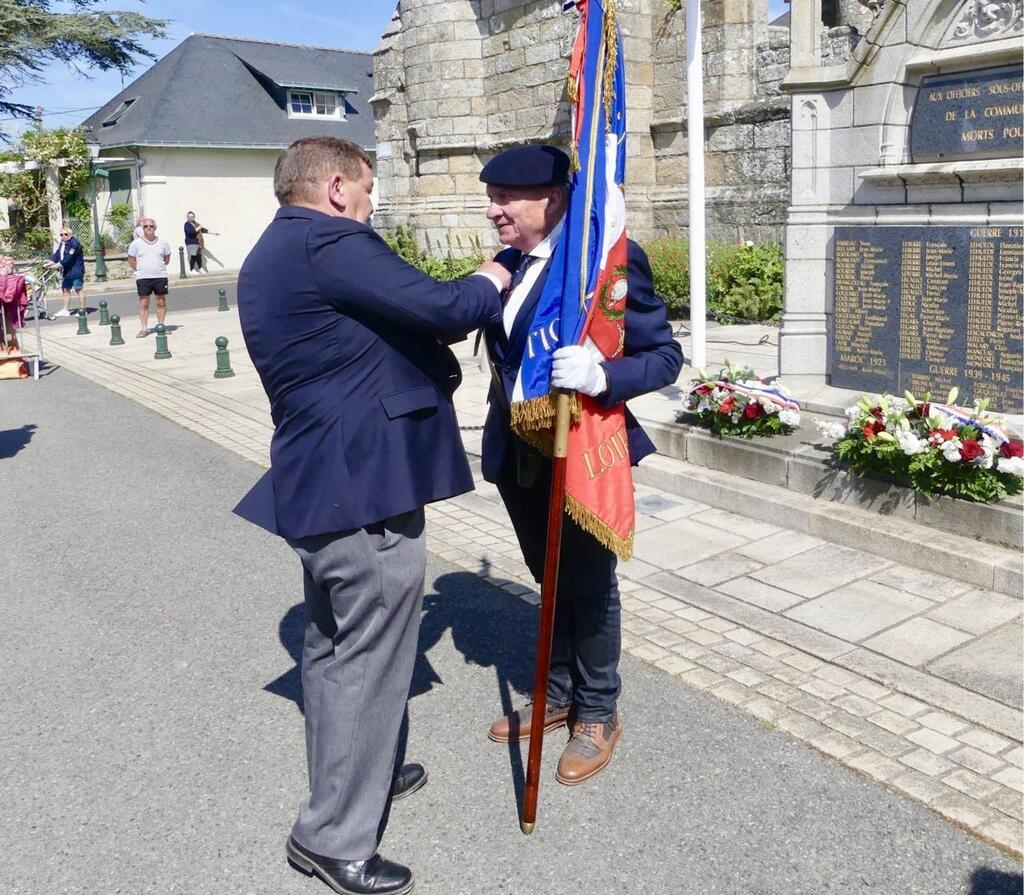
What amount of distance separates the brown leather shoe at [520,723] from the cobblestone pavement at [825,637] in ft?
2.19

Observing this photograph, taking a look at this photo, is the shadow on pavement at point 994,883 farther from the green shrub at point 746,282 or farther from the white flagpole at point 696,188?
the green shrub at point 746,282

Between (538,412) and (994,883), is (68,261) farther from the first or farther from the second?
(994,883)

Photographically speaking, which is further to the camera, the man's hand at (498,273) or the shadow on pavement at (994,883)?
the man's hand at (498,273)

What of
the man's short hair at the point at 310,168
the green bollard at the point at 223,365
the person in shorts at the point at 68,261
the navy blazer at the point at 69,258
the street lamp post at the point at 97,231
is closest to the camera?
the man's short hair at the point at 310,168

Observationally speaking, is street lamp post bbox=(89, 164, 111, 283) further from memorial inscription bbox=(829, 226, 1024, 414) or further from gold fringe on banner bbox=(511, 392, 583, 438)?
gold fringe on banner bbox=(511, 392, 583, 438)

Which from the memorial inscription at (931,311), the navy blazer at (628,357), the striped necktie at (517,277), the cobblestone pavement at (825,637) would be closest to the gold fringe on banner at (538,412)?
the navy blazer at (628,357)

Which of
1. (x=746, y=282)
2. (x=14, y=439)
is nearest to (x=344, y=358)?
(x=14, y=439)

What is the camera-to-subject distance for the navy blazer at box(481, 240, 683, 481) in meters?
3.53

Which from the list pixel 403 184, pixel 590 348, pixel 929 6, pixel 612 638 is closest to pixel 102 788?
pixel 612 638

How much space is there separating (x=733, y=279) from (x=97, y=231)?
26.5m

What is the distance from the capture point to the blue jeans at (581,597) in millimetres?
3731

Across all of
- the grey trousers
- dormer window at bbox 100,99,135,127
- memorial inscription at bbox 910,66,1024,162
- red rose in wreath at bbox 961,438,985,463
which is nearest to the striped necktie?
the grey trousers

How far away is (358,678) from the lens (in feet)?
10.5

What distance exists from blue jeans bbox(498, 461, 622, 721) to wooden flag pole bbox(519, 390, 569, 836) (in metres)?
0.35
